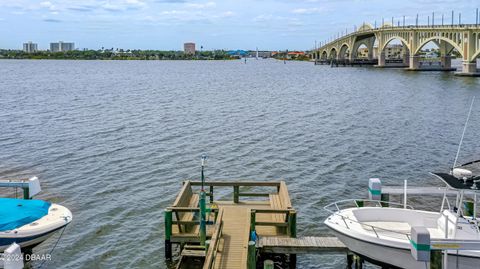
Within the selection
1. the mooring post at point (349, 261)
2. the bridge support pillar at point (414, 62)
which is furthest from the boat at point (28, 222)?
the bridge support pillar at point (414, 62)

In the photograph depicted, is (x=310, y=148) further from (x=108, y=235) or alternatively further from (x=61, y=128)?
(x=61, y=128)

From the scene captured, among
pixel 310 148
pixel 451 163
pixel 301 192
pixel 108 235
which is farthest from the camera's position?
pixel 310 148

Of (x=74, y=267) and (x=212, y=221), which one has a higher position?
(x=212, y=221)

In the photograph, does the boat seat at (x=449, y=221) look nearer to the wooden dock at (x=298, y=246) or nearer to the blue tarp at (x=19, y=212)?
the wooden dock at (x=298, y=246)

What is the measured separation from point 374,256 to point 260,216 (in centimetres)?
467

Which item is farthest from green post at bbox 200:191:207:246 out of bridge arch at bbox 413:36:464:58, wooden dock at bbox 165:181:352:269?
bridge arch at bbox 413:36:464:58

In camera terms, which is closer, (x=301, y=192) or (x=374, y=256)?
(x=374, y=256)

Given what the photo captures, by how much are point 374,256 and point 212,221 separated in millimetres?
5400

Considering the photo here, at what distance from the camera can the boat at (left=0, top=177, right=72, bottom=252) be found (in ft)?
53.3

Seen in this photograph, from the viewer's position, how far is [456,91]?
84562mm

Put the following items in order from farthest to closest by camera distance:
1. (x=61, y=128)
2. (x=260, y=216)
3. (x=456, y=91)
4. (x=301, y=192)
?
1. (x=456, y=91)
2. (x=61, y=128)
3. (x=301, y=192)
4. (x=260, y=216)

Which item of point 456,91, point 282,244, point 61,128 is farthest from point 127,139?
point 456,91

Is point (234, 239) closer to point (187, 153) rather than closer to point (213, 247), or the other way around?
point (213, 247)

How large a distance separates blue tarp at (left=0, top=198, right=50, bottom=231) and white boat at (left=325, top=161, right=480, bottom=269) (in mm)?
9452
